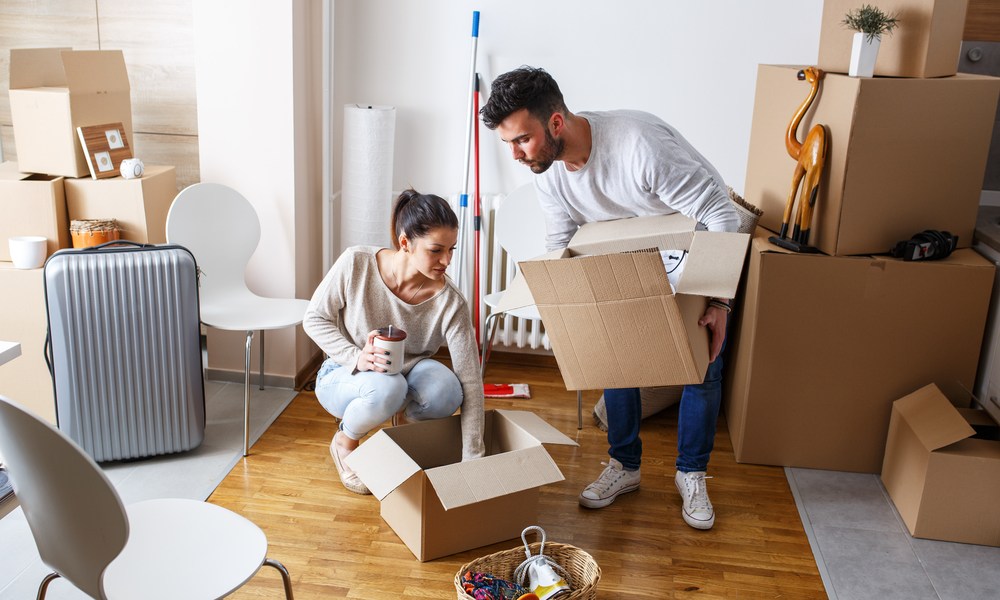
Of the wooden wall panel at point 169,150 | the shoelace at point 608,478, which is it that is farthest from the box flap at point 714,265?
the wooden wall panel at point 169,150

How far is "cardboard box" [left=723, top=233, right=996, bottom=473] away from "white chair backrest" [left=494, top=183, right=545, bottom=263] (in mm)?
806

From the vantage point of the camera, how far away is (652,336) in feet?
6.39

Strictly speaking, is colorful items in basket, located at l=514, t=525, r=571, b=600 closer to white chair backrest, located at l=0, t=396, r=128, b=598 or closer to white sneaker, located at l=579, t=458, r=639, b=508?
white sneaker, located at l=579, t=458, r=639, b=508

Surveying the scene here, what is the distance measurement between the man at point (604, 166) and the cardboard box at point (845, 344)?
34 cm

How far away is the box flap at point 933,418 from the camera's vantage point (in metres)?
2.37

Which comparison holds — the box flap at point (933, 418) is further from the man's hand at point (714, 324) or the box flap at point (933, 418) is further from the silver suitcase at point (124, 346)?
the silver suitcase at point (124, 346)

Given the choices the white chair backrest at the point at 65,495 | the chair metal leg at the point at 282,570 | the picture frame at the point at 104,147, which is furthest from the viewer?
the picture frame at the point at 104,147

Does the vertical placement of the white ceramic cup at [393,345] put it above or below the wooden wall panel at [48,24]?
below

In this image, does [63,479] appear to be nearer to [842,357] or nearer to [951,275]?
[842,357]

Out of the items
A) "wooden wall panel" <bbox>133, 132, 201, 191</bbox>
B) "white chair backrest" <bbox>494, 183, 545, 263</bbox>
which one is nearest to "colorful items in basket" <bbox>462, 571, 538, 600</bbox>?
"white chair backrest" <bbox>494, 183, 545, 263</bbox>

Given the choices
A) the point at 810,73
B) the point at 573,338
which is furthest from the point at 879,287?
the point at 573,338

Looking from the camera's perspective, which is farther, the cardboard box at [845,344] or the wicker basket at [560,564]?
the cardboard box at [845,344]

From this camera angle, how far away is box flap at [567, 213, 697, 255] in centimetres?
201

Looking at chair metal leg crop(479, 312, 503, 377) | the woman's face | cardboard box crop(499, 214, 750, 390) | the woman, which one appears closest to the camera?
cardboard box crop(499, 214, 750, 390)
